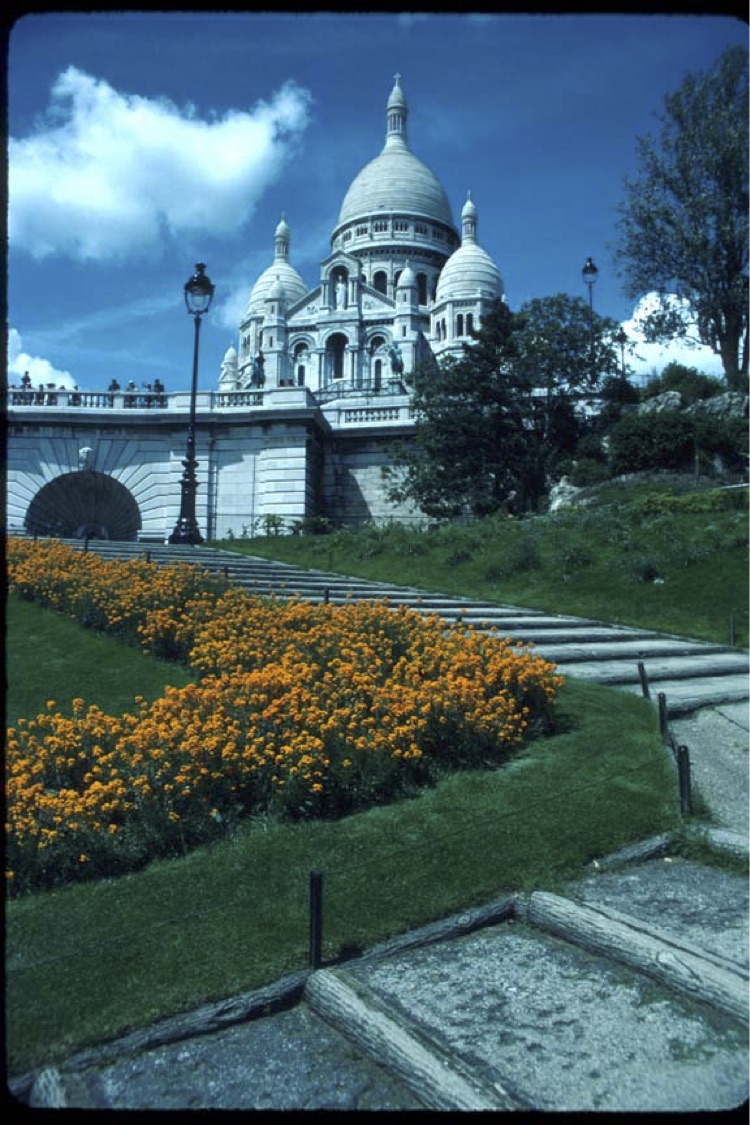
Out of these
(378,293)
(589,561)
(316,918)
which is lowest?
(316,918)

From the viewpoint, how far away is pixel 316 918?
383 centimetres

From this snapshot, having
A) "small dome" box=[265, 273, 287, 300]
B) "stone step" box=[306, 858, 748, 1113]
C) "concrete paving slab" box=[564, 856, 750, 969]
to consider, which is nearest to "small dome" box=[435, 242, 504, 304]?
"small dome" box=[265, 273, 287, 300]

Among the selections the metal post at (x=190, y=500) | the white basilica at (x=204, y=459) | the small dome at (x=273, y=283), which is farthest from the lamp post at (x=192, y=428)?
the small dome at (x=273, y=283)

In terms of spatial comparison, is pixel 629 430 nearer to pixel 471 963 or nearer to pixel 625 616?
pixel 625 616

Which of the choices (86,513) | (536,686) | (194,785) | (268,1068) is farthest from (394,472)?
(268,1068)

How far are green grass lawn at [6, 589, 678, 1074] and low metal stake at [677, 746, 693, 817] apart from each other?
0.09m

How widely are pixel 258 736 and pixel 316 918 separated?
2449mm

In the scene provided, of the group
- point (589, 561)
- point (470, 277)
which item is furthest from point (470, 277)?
point (589, 561)

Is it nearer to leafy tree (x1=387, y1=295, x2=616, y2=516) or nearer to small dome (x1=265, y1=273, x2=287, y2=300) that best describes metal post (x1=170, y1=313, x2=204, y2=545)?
leafy tree (x1=387, y1=295, x2=616, y2=516)

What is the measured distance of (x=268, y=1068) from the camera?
128 inches

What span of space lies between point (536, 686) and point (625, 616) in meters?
7.85

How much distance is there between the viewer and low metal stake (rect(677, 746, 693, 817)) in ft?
19.1

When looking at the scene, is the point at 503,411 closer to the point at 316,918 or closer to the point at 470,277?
the point at 316,918

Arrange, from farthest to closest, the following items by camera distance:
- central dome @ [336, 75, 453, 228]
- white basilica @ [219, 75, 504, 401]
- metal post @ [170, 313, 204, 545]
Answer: central dome @ [336, 75, 453, 228] → white basilica @ [219, 75, 504, 401] → metal post @ [170, 313, 204, 545]
